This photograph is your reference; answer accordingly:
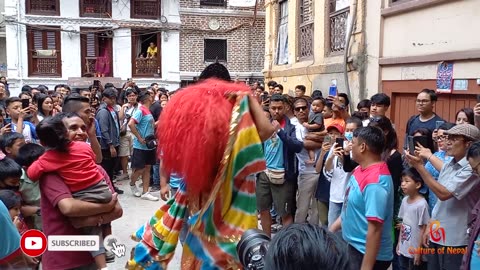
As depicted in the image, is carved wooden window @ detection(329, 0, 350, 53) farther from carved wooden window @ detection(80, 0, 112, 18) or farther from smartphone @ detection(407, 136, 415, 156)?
carved wooden window @ detection(80, 0, 112, 18)

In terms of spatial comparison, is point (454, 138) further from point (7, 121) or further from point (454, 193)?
point (7, 121)

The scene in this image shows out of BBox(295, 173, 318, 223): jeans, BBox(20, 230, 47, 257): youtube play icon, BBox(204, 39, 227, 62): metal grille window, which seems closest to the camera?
BBox(20, 230, 47, 257): youtube play icon

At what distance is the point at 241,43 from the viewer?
20.0m

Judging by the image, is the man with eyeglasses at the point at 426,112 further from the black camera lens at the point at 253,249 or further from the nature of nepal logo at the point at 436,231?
the black camera lens at the point at 253,249

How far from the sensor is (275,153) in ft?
16.7

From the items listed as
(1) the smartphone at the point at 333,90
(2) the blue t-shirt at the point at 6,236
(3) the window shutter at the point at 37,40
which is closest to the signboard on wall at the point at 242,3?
(3) the window shutter at the point at 37,40

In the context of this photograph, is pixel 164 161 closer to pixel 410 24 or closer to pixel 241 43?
pixel 410 24

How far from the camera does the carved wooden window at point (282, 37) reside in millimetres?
12367

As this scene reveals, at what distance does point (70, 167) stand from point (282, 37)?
10.6 meters

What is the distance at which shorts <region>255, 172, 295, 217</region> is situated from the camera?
524 centimetres

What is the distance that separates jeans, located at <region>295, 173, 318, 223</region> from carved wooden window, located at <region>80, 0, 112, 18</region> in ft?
52.5

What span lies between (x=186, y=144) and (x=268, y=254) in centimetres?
95

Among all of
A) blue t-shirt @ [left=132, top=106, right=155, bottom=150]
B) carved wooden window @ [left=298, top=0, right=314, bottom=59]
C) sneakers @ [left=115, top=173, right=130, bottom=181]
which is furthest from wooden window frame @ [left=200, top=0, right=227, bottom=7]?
blue t-shirt @ [left=132, top=106, right=155, bottom=150]

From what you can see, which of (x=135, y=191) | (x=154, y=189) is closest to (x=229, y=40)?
(x=154, y=189)
